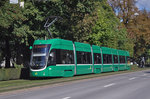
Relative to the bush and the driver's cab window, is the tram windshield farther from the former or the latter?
the bush

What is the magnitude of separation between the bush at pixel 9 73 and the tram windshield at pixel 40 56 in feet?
7.56

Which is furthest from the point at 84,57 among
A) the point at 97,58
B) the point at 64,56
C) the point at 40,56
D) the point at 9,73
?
the point at 9,73

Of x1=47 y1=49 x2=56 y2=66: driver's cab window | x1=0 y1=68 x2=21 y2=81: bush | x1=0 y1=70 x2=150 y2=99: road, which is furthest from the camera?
x1=47 y1=49 x2=56 y2=66: driver's cab window

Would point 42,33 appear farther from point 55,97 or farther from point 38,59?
point 55,97

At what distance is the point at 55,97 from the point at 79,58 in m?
16.9

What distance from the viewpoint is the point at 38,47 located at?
24500 millimetres

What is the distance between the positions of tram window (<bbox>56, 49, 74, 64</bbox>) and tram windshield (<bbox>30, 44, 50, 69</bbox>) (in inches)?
51.8

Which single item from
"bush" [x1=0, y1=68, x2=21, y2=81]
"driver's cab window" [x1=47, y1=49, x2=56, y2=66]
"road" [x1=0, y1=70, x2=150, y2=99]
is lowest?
"road" [x1=0, y1=70, x2=150, y2=99]

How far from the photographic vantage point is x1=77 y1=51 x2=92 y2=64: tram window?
1128 inches

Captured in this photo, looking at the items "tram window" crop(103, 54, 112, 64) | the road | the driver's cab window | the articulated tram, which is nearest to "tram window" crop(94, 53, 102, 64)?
the articulated tram

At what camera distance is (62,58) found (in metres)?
25.4

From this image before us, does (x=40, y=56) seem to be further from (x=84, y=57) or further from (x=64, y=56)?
(x=84, y=57)

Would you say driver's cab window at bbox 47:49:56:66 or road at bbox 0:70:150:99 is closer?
road at bbox 0:70:150:99

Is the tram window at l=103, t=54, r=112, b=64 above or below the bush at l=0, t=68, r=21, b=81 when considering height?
above
